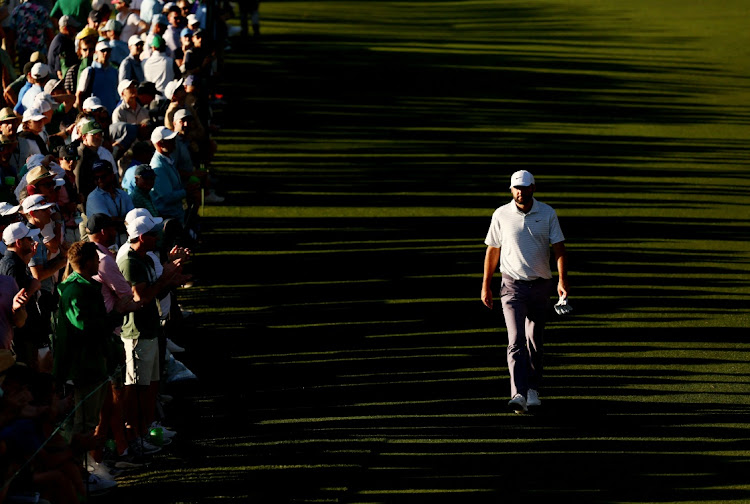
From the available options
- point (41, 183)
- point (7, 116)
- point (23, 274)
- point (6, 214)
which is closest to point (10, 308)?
point (23, 274)

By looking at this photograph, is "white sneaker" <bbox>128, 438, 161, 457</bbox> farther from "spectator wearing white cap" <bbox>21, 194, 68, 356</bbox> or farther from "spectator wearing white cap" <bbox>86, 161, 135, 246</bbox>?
"spectator wearing white cap" <bbox>86, 161, 135, 246</bbox>

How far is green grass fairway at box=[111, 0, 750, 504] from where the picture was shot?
962 centimetres

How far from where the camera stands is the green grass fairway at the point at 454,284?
962cm

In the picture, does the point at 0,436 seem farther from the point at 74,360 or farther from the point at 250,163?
the point at 250,163

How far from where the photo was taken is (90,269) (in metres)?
9.21

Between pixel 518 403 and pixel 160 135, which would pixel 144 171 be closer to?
pixel 160 135

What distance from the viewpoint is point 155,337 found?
10.1 meters

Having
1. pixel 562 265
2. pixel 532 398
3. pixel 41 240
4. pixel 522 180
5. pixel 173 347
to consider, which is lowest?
pixel 173 347

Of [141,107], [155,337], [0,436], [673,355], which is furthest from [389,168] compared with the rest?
[0,436]

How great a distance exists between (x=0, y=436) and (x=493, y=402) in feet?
15.3

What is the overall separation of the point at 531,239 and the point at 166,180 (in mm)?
4170

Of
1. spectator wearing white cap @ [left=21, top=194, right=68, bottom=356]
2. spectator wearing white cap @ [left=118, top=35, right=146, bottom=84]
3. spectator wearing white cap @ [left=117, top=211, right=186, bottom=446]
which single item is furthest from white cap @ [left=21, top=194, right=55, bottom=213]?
spectator wearing white cap @ [left=118, top=35, right=146, bottom=84]

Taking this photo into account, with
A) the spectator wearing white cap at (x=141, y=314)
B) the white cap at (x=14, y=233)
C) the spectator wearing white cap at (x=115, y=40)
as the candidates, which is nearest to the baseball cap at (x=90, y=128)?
the spectator wearing white cap at (x=141, y=314)

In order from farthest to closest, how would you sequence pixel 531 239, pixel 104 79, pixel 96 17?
pixel 96 17, pixel 104 79, pixel 531 239
